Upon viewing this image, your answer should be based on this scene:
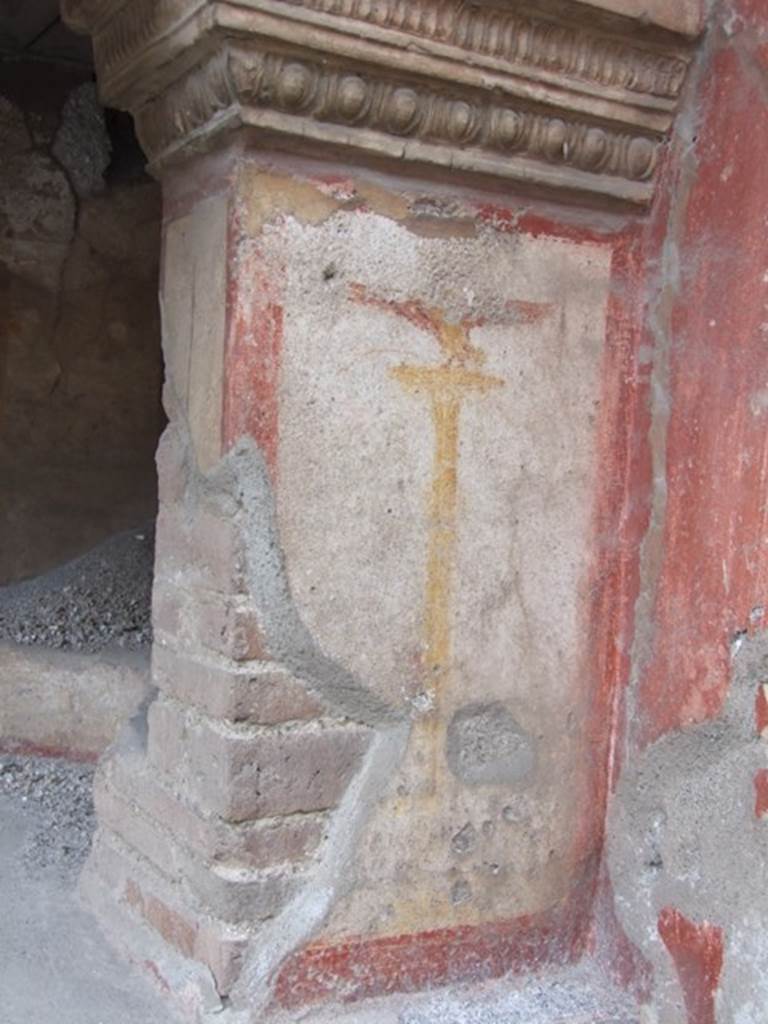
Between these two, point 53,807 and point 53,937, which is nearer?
point 53,937

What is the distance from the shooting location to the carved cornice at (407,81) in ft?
5.61

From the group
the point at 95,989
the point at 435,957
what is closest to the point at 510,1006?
the point at 435,957

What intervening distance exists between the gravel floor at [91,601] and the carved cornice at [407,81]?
1950 mm

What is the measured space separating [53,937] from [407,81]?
173 cm

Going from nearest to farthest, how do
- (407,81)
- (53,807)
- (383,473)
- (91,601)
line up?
(407,81), (383,473), (53,807), (91,601)

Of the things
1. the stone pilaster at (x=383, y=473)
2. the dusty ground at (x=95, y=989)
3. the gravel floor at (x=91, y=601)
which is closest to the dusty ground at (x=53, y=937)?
the dusty ground at (x=95, y=989)

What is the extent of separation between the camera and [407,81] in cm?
182

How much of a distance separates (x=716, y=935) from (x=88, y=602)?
8.60 feet

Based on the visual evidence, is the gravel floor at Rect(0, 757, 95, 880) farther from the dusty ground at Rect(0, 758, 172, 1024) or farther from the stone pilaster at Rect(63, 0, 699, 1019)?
the stone pilaster at Rect(63, 0, 699, 1019)

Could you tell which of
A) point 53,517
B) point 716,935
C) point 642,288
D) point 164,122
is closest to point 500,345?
point 642,288

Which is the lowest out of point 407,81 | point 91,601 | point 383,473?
point 91,601

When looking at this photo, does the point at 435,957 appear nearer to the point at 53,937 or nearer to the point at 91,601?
the point at 53,937

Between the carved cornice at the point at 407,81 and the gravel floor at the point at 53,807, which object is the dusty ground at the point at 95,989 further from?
the carved cornice at the point at 407,81

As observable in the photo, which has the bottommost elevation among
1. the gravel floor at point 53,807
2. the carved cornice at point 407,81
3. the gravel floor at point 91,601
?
the gravel floor at point 53,807
